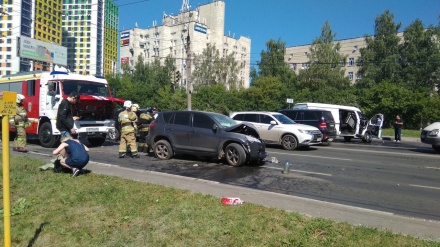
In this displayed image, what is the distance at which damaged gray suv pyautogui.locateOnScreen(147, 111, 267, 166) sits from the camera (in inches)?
424

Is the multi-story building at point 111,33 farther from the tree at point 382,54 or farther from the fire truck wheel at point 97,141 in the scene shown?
the tree at point 382,54

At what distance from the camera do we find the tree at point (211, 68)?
6675 centimetres

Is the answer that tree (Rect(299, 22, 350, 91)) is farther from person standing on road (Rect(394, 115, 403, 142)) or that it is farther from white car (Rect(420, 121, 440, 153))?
white car (Rect(420, 121, 440, 153))

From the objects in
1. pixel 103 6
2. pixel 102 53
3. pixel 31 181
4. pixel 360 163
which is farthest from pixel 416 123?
pixel 31 181

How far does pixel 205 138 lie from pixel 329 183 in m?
4.09

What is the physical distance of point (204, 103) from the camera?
156 feet

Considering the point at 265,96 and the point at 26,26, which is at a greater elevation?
the point at 26,26

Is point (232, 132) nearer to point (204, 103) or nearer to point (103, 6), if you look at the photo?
point (103, 6)

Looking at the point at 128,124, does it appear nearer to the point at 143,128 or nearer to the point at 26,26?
the point at 143,128

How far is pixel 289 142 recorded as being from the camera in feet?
53.6

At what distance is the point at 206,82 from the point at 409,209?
61.5 metres

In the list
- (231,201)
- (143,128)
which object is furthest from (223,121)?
(231,201)

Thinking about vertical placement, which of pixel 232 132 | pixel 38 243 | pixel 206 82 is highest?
pixel 206 82

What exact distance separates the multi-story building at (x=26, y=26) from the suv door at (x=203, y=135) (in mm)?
22005
